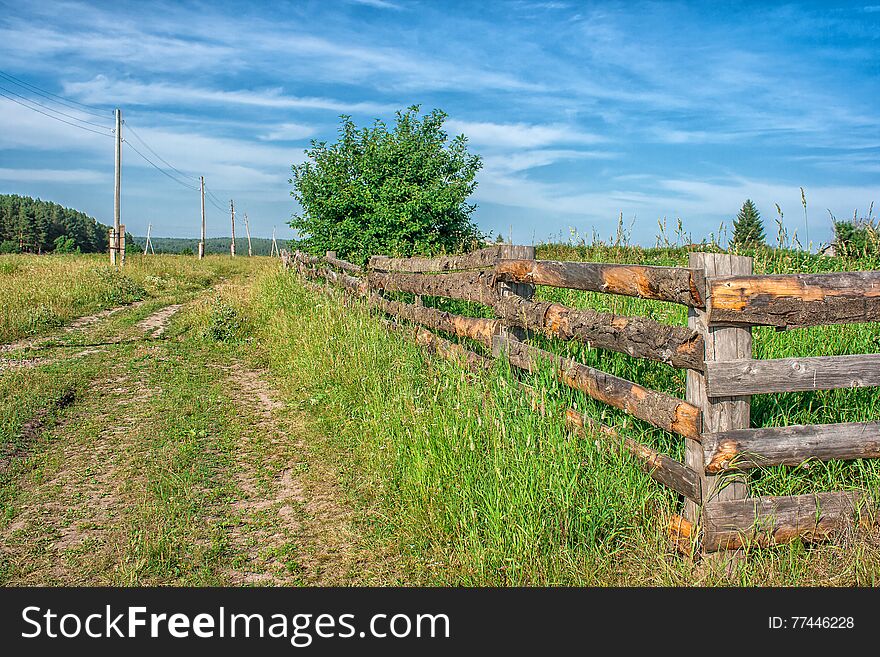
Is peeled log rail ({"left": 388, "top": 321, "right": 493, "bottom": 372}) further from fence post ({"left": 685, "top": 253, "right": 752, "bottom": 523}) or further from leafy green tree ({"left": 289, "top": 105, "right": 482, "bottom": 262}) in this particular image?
leafy green tree ({"left": 289, "top": 105, "right": 482, "bottom": 262})

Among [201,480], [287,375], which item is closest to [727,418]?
[201,480]

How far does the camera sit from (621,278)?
4.27 metres

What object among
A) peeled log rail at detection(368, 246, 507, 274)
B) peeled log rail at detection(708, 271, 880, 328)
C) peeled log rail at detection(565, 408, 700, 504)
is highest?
peeled log rail at detection(368, 246, 507, 274)

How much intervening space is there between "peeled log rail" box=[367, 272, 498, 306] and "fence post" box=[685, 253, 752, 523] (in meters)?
2.69

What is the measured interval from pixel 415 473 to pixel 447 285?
3383 millimetres

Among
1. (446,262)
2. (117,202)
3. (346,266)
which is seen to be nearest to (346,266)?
(346,266)

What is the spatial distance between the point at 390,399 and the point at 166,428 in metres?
2.60

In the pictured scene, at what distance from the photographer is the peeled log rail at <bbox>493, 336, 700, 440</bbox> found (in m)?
3.73

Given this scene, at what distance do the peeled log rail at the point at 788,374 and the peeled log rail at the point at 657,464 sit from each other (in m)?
0.52

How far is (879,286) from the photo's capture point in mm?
3664

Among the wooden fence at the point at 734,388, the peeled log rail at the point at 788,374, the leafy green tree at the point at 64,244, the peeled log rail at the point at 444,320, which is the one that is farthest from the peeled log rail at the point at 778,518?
the leafy green tree at the point at 64,244

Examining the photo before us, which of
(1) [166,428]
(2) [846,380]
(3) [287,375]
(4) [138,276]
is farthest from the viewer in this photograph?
(4) [138,276]

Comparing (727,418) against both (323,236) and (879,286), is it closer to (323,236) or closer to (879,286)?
(879,286)

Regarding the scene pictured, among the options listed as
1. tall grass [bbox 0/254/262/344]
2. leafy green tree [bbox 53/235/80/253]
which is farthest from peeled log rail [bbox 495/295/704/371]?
leafy green tree [bbox 53/235/80/253]
